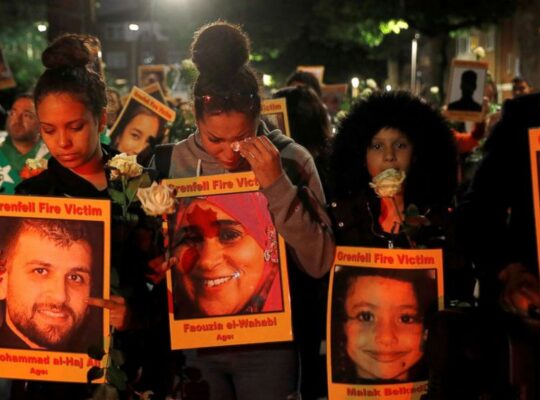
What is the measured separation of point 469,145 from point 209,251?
6787 mm

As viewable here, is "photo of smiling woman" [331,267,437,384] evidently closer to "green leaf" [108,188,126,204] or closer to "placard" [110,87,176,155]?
"green leaf" [108,188,126,204]

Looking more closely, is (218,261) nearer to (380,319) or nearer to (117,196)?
(117,196)

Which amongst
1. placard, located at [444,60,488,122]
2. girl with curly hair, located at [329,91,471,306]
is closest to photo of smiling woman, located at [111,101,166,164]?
placard, located at [444,60,488,122]

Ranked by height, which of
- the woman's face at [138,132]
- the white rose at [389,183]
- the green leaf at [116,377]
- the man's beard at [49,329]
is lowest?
the green leaf at [116,377]

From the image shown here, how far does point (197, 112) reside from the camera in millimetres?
3693

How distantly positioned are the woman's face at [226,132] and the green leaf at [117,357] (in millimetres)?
786

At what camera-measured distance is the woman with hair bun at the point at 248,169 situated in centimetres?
348

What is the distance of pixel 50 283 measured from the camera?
345cm

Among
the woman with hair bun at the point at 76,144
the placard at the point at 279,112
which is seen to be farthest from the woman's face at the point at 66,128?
the placard at the point at 279,112

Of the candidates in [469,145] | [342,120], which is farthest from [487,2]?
[342,120]

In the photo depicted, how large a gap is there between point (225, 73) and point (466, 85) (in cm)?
802

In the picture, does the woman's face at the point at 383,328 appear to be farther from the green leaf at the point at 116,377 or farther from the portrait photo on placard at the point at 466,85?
the portrait photo on placard at the point at 466,85

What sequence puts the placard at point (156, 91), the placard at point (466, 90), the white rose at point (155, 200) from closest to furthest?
1. the white rose at point (155, 200)
2. the placard at point (156, 91)
3. the placard at point (466, 90)

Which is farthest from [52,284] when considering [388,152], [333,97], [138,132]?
[333,97]
